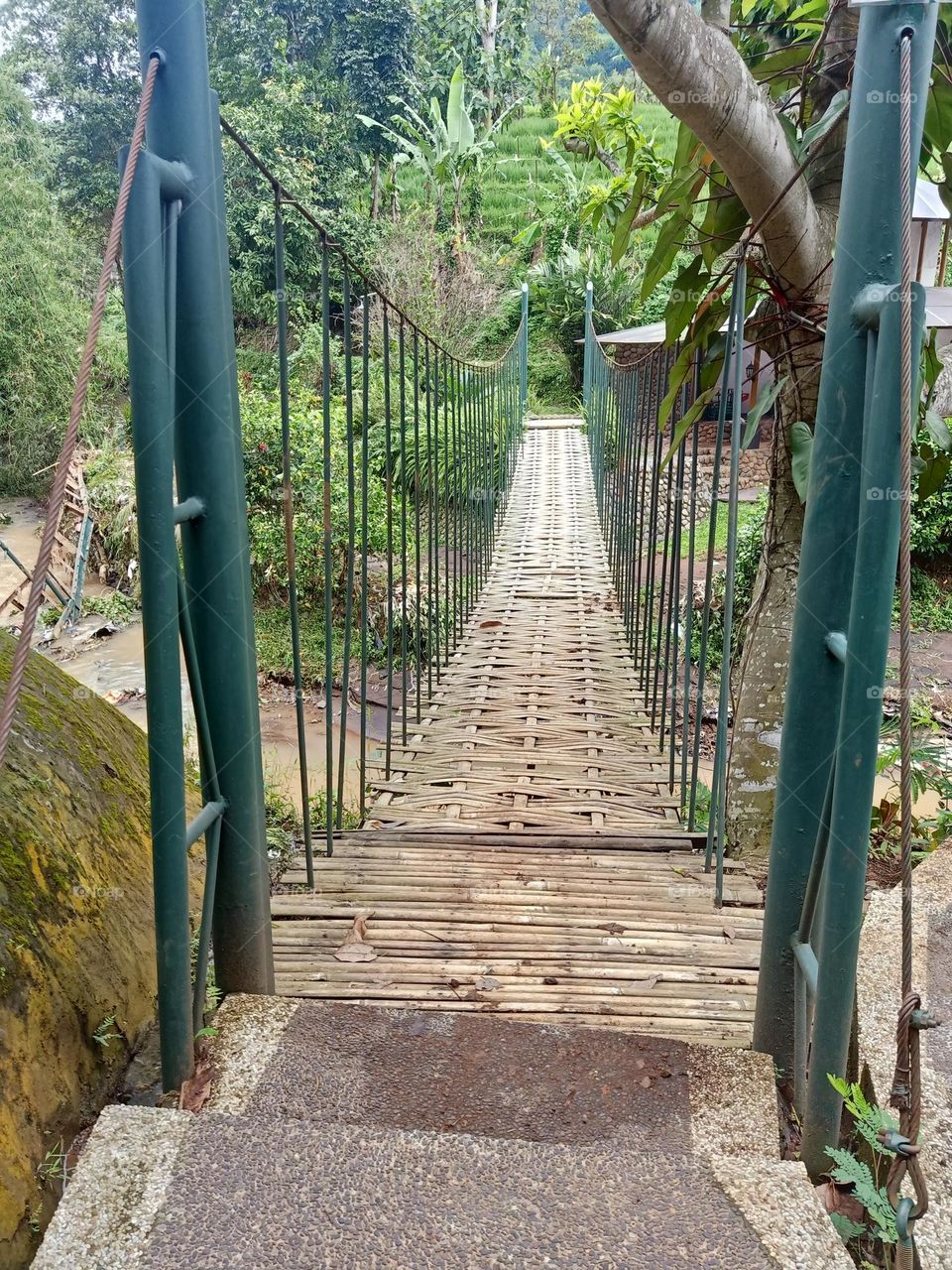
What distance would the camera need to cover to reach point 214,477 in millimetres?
1096

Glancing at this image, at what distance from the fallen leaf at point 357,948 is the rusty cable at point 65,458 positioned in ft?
2.67

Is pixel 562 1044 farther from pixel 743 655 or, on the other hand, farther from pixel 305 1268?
pixel 743 655

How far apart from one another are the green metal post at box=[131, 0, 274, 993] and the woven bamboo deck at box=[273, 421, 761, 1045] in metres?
0.25

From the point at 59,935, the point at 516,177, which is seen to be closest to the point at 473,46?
the point at 516,177

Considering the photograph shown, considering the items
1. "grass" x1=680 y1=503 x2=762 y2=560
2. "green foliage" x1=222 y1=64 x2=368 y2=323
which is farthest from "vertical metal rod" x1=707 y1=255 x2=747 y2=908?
"green foliage" x1=222 y1=64 x2=368 y2=323

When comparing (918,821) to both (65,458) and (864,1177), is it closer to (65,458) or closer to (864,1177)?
(864,1177)

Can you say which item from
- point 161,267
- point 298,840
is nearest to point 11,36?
point 298,840

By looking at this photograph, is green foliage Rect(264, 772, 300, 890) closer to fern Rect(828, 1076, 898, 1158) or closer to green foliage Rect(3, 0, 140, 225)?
fern Rect(828, 1076, 898, 1158)

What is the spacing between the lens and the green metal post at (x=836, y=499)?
892 millimetres

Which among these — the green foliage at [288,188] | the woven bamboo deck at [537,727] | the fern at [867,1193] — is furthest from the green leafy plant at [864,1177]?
the green foliage at [288,188]

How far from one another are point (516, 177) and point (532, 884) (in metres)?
18.6

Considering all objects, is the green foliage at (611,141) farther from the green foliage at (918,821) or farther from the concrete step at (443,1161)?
the concrete step at (443,1161)

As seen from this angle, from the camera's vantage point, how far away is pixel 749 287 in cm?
219

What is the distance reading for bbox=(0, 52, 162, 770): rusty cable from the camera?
70 centimetres
